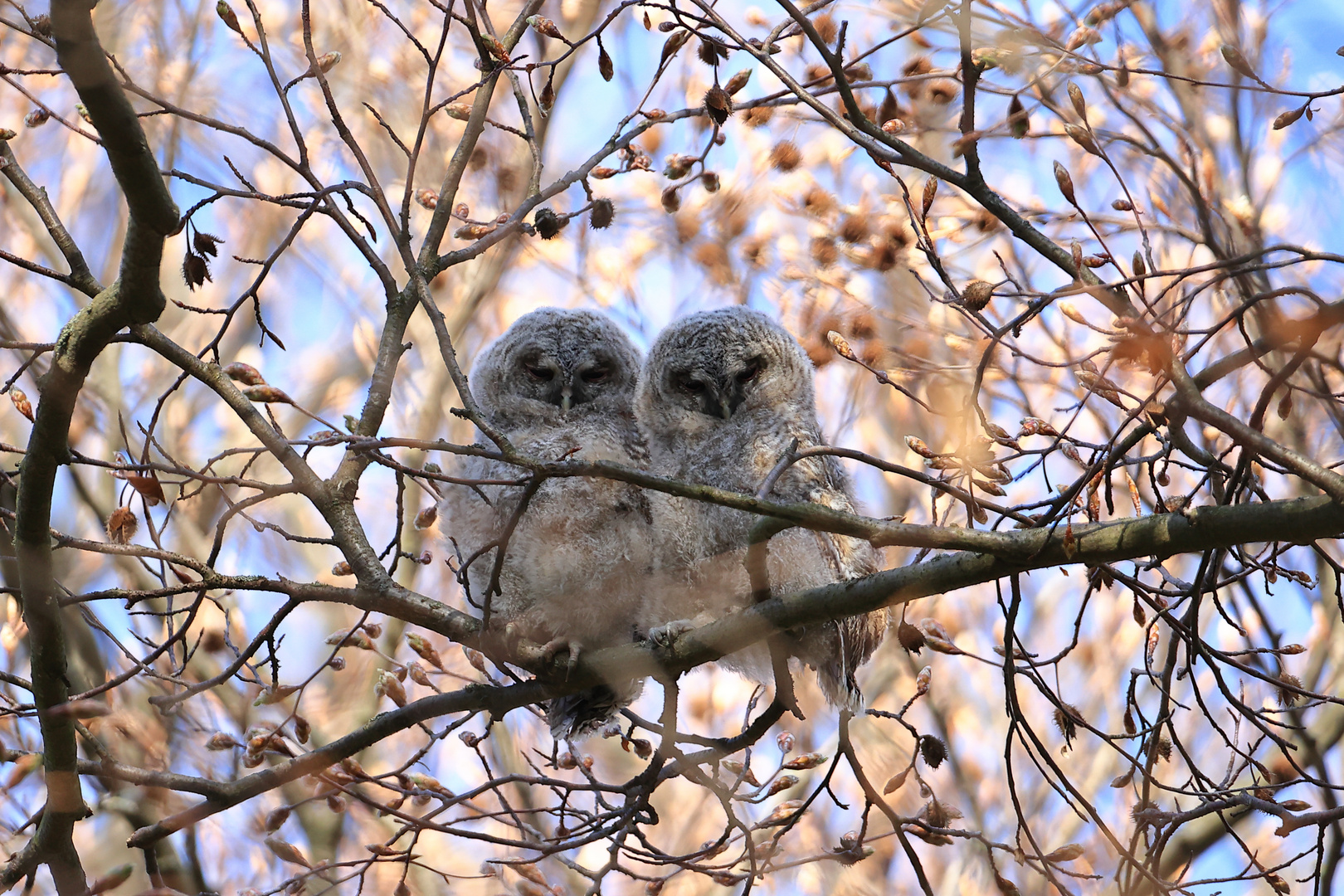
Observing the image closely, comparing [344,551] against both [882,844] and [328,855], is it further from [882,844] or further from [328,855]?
[882,844]

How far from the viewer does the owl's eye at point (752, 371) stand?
13.8 feet

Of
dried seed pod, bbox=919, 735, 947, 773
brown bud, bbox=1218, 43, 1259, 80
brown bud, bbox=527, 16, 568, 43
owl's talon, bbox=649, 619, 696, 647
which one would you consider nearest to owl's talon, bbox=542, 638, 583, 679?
owl's talon, bbox=649, 619, 696, 647

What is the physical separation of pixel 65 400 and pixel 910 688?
7.04 meters

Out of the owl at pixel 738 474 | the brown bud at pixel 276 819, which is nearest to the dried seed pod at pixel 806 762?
the owl at pixel 738 474

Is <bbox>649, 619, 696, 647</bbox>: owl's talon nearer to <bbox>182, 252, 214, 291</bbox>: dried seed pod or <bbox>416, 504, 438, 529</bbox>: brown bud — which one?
<bbox>416, 504, 438, 529</bbox>: brown bud

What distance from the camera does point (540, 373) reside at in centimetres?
431

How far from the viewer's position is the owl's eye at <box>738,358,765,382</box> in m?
4.20

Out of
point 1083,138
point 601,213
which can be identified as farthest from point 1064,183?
point 601,213

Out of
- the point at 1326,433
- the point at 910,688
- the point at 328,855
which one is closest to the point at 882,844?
the point at 910,688

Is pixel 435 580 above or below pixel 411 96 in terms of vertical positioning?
below

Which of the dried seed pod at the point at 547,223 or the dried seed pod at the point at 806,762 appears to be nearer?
the dried seed pod at the point at 547,223

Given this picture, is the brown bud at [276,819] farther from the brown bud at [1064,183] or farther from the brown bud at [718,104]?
the brown bud at [1064,183]

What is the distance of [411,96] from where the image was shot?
825 centimetres

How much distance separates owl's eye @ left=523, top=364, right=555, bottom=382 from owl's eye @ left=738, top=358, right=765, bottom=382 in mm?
683
